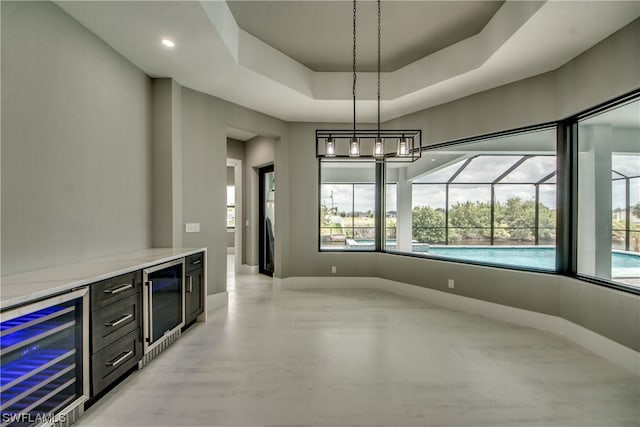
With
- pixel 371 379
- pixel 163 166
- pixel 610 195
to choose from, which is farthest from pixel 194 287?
pixel 610 195

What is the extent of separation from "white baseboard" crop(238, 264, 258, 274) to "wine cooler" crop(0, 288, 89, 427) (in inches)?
180

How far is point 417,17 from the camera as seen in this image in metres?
3.06

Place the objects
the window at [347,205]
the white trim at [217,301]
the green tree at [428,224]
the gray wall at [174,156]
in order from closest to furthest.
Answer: the gray wall at [174,156] → the white trim at [217,301] → the green tree at [428,224] → the window at [347,205]

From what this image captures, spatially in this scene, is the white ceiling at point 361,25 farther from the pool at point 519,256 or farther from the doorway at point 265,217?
the doorway at point 265,217

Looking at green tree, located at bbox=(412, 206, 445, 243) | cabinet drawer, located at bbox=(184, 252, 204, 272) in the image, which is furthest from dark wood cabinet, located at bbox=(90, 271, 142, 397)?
green tree, located at bbox=(412, 206, 445, 243)

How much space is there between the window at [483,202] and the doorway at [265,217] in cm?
262

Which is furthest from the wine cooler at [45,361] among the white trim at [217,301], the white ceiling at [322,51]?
the white ceiling at [322,51]

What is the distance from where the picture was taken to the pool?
277 centimetres

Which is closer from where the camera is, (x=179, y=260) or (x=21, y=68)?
(x=21, y=68)

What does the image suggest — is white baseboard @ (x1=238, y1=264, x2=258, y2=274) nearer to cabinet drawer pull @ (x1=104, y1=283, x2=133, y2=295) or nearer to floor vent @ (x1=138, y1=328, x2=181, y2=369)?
floor vent @ (x1=138, y1=328, x2=181, y2=369)

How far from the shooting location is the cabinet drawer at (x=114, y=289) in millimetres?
1953

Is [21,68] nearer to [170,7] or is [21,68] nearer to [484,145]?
[170,7]

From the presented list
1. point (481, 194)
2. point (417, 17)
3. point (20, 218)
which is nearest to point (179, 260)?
point (20, 218)

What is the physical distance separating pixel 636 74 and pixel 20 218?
16.2 feet
